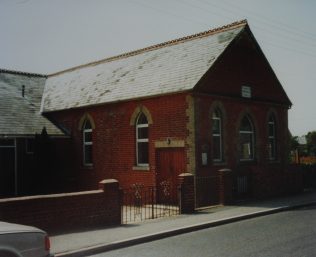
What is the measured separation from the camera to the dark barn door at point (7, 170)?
1947 centimetres

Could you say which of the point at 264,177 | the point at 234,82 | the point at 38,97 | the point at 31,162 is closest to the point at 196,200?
the point at 264,177

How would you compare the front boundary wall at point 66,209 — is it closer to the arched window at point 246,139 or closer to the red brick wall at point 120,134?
the red brick wall at point 120,134

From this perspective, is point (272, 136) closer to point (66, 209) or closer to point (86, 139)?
point (86, 139)

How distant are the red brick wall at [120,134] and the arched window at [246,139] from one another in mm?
3625

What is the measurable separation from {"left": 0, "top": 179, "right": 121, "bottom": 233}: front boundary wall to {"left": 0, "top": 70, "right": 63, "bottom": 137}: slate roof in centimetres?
904

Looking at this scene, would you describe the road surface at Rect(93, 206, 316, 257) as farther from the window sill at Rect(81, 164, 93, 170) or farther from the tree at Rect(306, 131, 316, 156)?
the tree at Rect(306, 131, 316, 156)

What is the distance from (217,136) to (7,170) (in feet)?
32.0

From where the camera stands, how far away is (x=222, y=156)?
17484 mm

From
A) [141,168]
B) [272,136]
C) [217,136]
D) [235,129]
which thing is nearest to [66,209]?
[141,168]

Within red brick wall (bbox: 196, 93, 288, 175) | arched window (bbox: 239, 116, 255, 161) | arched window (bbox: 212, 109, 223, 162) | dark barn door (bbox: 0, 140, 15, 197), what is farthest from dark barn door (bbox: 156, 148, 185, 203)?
dark barn door (bbox: 0, 140, 15, 197)

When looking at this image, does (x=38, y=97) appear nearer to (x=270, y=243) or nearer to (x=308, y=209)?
(x=308, y=209)

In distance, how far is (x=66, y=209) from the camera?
11125 mm

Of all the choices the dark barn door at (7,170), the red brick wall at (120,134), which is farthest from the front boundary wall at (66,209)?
the dark barn door at (7,170)

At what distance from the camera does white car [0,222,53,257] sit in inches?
196
